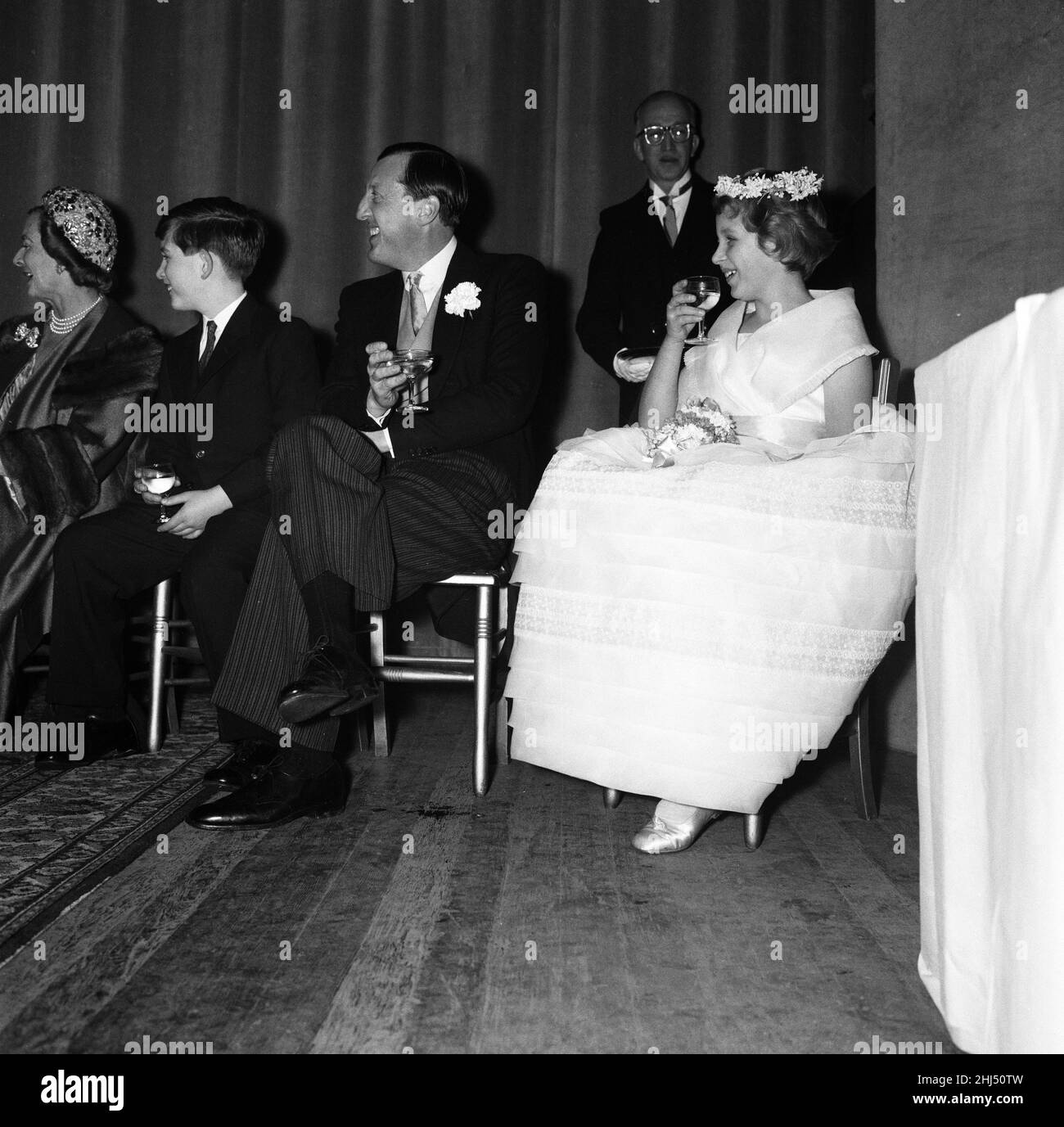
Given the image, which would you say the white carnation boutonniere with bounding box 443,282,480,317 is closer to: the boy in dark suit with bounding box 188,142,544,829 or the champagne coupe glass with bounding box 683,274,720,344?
the boy in dark suit with bounding box 188,142,544,829

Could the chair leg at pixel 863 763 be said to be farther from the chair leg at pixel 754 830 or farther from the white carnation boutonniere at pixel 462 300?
the white carnation boutonniere at pixel 462 300

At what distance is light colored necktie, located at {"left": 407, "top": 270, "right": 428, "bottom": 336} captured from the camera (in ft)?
9.00

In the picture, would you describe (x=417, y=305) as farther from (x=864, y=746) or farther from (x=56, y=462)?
(x=864, y=746)

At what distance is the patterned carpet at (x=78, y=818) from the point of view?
1.68m

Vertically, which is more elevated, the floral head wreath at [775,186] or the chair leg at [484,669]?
the floral head wreath at [775,186]

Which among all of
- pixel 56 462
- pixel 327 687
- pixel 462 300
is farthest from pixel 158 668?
pixel 462 300

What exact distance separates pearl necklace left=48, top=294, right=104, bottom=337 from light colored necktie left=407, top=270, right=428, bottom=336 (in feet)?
3.39

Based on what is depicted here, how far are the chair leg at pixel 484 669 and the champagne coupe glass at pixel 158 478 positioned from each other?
0.80 metres

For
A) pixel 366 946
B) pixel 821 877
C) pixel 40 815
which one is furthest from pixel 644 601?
pixel 40 815

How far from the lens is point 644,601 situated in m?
1.93

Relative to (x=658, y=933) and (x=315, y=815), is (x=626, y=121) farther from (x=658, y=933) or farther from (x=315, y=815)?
(x=658, y=933)

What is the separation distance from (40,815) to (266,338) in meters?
1.28

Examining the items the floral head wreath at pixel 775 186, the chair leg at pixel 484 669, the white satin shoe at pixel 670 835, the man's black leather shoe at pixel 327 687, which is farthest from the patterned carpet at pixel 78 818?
the floral head wreath at pixel 775 186
